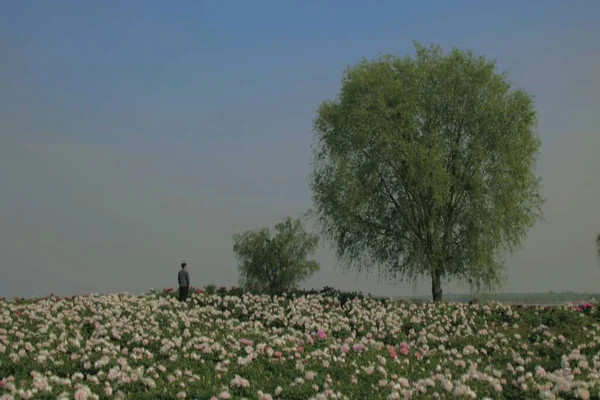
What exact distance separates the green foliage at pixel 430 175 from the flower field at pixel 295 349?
5863 mm

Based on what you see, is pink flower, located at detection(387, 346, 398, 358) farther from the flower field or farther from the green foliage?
the green foliage

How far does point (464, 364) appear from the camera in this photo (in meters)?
14.2

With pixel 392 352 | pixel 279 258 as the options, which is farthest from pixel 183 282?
pixel 279 258

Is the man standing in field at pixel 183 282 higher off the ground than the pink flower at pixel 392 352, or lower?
higher

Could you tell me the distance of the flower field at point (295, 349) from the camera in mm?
11117

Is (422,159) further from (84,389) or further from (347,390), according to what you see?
(84,389)

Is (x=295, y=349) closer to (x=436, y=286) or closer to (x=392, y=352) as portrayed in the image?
(x=392, y=352)

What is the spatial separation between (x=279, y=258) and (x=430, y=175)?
24002 mm

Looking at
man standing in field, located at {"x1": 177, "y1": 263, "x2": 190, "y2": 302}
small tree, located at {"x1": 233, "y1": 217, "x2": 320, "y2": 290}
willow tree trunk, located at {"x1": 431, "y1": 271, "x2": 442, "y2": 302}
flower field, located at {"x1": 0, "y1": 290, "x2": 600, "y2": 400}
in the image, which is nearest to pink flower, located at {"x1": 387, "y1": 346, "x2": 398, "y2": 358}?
flower field, located at {"x1": 0, "y1": 290, "x2": 600, "y2": 400}

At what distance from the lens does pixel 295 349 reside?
13.9m

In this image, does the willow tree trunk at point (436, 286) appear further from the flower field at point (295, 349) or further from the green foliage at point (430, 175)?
the flower field at point (295, 349)

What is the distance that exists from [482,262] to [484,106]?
7.48 m

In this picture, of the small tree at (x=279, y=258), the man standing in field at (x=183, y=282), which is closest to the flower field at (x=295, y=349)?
the man standing in field at (x=183, y=282)

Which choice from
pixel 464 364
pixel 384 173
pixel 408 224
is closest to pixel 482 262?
pixel 408 224
